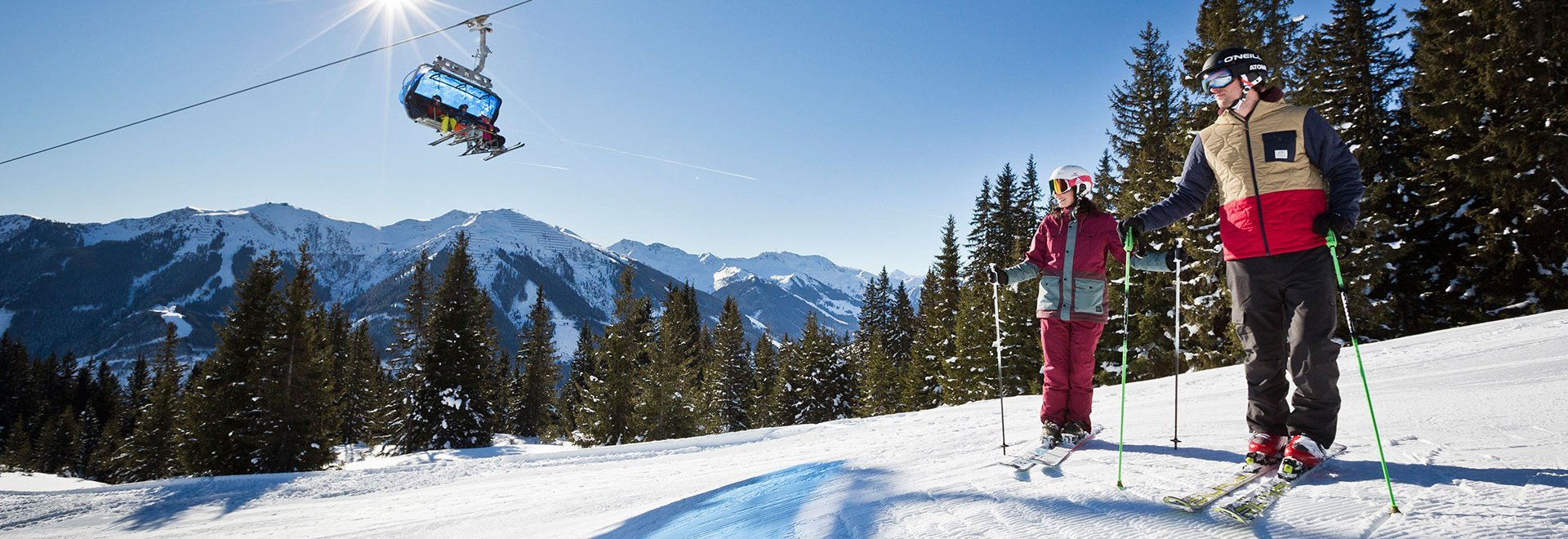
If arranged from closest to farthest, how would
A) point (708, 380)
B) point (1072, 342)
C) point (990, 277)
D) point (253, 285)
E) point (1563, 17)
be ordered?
point (1072, 342), point (990, 277), point (1563, 17), point (253, 285), point (708, 380)

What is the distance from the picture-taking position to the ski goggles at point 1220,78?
11.7ft

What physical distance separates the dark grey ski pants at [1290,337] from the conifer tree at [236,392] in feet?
82.1

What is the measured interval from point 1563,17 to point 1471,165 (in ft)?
11.7

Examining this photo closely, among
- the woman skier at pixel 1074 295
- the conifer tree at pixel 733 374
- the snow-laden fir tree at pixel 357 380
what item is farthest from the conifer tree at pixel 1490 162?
the snow-laden fir tree at pixel 357 380

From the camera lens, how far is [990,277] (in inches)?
200

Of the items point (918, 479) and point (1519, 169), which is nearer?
point (918, 479)

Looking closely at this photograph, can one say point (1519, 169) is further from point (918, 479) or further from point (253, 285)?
point (253, 285)

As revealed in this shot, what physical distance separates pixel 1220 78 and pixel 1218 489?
7.72 ft

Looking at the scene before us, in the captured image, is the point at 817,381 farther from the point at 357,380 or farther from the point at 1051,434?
the point at 1051,434

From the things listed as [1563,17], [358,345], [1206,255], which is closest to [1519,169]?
[1563,17]

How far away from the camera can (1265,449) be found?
3.33 metres

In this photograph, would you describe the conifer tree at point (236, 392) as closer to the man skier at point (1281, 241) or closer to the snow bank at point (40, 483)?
the snow bank at point (40, 483)

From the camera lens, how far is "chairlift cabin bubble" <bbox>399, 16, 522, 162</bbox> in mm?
14328

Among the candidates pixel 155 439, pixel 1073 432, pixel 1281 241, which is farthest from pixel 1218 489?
pixel 155 439
